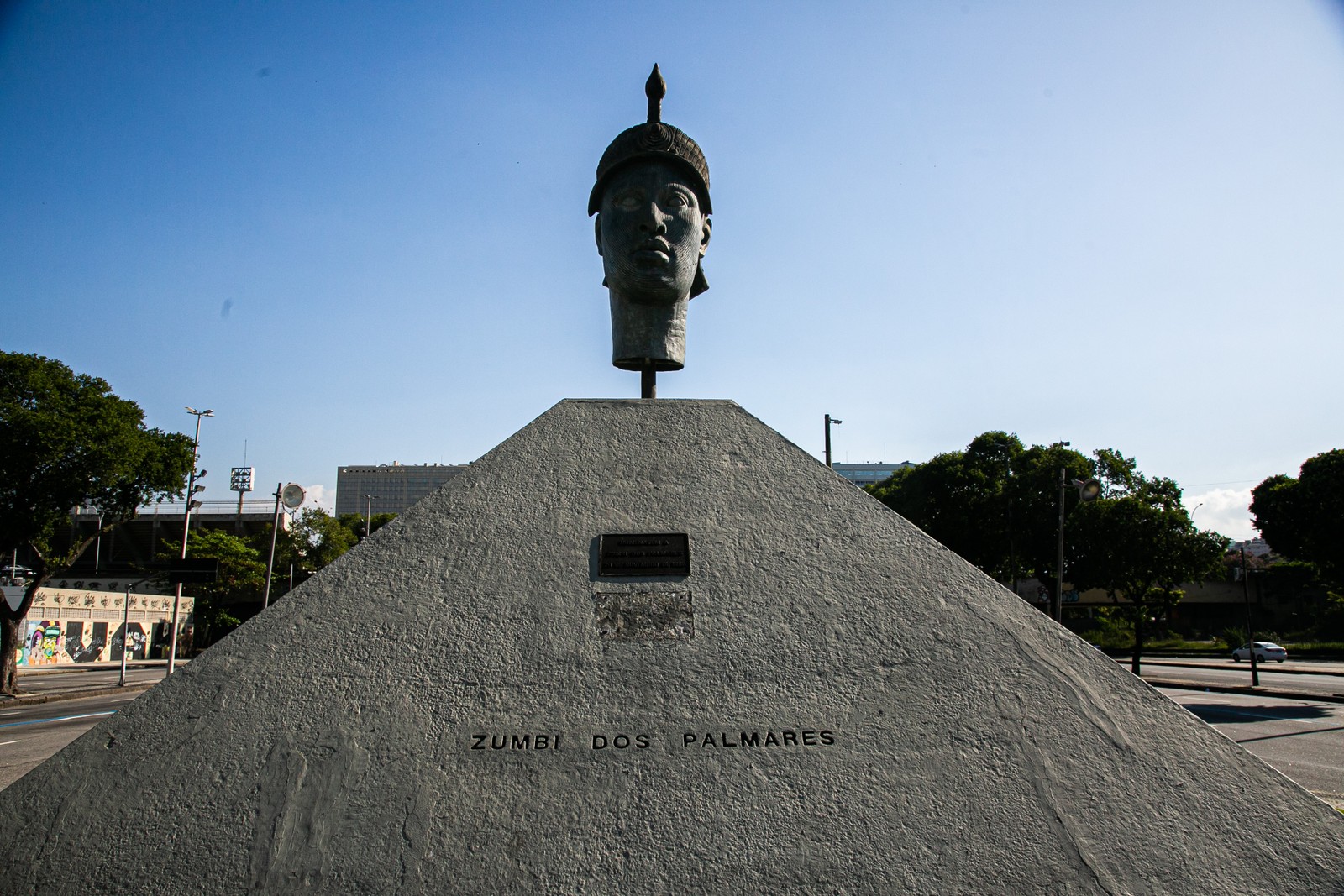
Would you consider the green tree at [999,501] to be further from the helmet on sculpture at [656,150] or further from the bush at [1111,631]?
the helmet on sculpture at [656,150]

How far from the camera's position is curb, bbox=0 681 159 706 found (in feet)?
50.9

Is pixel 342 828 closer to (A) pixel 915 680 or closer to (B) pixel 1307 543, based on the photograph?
(A) pixel 915 680

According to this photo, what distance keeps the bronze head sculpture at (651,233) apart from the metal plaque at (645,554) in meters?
1.75

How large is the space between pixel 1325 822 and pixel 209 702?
16.5 ft

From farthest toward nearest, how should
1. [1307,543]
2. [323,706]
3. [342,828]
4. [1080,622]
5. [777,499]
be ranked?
[1080,622] → [1307,543] → [777,499] → [323,706] → [342,828]

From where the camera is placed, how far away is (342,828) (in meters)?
3.34

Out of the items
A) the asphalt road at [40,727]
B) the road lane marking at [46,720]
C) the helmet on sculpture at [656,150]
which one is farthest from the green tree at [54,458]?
the helmet on sculpture at [656,150]

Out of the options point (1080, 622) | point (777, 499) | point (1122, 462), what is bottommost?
point (1080, 622)

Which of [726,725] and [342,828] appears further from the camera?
[726,725]

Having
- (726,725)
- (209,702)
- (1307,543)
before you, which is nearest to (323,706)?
(209,702)

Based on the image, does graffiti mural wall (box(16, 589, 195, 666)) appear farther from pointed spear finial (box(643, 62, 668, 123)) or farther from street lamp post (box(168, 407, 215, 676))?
pointed spear finial (box(643, 62, 668, 123))

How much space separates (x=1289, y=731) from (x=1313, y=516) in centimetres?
716

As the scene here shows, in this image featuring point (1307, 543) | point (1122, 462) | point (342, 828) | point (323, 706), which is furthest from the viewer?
point (1122, 462)

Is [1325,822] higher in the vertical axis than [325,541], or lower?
lower
